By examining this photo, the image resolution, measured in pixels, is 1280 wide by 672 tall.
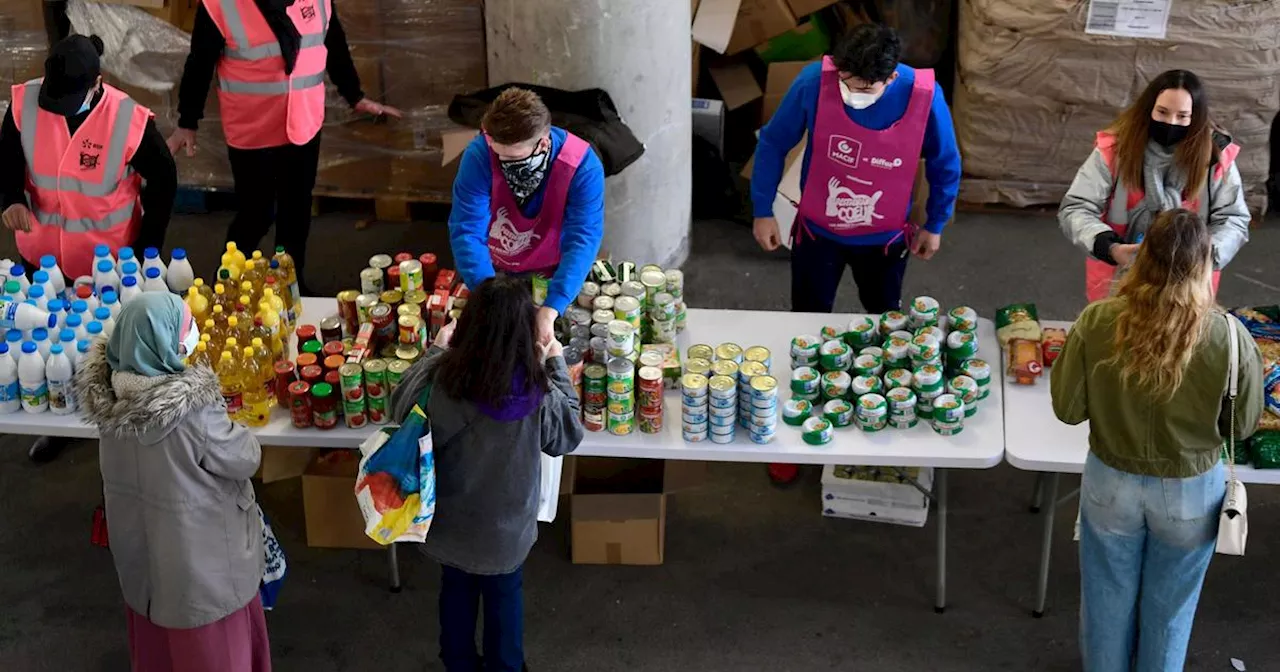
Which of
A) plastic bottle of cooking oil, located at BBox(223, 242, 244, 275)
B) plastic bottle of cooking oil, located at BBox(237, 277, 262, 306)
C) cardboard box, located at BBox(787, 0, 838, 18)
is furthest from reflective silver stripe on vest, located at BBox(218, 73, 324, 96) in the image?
cardboard box, located at BBox(787, 0, 838, 18)

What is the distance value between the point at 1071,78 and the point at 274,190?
150 inches

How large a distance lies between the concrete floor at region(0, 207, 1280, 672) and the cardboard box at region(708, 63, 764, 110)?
274cm

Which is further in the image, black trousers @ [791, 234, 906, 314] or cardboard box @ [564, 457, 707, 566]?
black trousers @ [791, 234, 906, 314]

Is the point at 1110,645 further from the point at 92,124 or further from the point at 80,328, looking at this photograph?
the point at 92,124

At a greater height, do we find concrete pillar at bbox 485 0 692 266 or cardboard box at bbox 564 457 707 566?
concrete pillar at bbox 485 0 692 266

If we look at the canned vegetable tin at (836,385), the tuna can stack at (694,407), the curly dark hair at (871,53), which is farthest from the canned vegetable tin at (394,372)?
the curly dark hair at (871,53)

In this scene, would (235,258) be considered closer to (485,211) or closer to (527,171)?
(485,211)

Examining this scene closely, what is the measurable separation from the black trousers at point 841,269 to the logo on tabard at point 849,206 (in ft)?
0.38

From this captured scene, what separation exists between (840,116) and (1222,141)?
1.17 meters

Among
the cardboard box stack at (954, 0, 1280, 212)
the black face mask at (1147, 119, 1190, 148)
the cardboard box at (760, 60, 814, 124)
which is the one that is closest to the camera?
the black face mask at (1147, 119, 1190, 148)

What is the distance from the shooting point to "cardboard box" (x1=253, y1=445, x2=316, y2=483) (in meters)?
4.43

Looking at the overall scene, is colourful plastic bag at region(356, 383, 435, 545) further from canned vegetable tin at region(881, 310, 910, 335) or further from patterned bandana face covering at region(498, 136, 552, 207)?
canned vegetable tin at region(881, 310, 910, 335)

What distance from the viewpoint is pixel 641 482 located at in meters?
4.50

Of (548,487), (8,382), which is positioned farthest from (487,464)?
(8,382)
